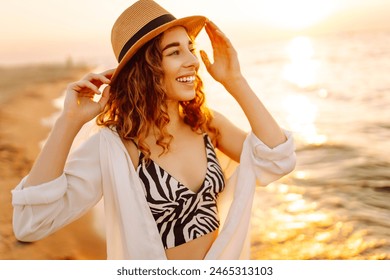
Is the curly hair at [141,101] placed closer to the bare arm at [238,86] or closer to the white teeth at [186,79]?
the white teeth at [186,79]

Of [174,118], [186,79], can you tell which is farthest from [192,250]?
[186,79]

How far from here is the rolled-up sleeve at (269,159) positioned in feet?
5.00

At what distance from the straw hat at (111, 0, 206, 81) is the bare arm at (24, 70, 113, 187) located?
123 mm

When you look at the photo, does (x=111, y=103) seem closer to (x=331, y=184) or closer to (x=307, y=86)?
(x=331, y=184)

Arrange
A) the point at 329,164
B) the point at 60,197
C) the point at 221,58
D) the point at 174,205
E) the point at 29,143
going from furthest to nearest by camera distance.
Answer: the point at 29,143, the point at 329,164, the point at 221,58, the point at 174,205, the point at 60,197

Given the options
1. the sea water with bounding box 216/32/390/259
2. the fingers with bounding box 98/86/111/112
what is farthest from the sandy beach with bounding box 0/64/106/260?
the fingers with bounding box 98/86/111/112

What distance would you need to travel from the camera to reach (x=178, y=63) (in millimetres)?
1477

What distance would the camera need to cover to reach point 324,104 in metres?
6.91

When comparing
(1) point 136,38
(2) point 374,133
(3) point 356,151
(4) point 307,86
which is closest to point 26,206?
(1) point 136,38

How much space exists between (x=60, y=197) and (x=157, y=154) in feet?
1.10

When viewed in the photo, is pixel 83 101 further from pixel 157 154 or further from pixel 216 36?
pixel 216 36

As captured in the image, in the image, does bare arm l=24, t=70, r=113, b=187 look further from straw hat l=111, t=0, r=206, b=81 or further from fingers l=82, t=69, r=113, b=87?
straw hat l=111, t=0, r=206, b=81

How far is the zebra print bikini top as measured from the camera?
1.46 metres

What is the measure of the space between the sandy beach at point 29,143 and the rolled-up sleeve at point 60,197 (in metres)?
1.39
